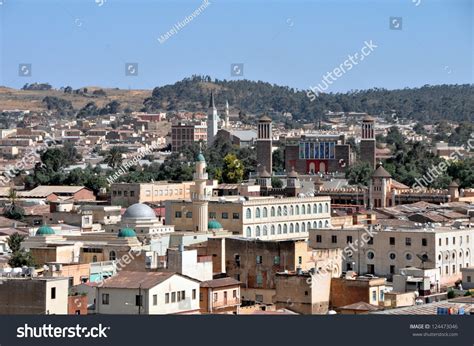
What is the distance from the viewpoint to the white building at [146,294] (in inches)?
949

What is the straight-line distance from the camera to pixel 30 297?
23.8 metres

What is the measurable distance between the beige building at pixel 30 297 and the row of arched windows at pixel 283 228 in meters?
17.4

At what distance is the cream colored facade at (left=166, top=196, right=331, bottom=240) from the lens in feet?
136

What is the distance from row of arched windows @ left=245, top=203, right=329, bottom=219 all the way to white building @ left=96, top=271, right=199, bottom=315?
16.5 meters

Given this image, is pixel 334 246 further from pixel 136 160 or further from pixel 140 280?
pixel 136 160

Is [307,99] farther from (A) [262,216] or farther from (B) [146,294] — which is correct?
(B) [146,294]

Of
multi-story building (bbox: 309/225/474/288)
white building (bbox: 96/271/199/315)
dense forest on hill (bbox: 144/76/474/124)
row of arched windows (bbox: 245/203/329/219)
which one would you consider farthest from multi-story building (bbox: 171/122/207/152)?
white building (bbox: 96/271/199/315)

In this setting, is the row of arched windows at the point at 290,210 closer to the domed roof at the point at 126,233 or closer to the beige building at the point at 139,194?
the domed roof at the point at 126,233

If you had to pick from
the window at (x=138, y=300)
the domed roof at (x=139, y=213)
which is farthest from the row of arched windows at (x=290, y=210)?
the window at (x=138, y=300)

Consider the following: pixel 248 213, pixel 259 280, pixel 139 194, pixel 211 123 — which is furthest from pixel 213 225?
pixel 211 123

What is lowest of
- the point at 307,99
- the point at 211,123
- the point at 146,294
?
the point at 146,294

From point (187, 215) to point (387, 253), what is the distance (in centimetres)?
622

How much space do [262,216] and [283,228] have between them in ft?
4.42

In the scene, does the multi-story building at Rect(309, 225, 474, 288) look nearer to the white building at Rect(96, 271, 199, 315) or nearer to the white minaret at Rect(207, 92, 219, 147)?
the white building at Rect(96, 271, 199, 315)
